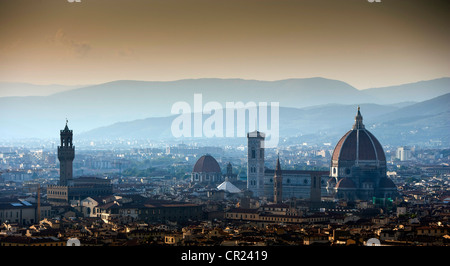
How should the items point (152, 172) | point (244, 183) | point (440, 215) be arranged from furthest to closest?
1. point (152, 172)
2. point (244, 183)
3. point (440, 215)

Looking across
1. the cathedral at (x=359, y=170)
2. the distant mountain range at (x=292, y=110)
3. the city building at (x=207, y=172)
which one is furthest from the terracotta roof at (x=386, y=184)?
the distant mountain range at (x=292, y=110)

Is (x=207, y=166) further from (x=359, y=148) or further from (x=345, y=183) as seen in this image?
(x=345, y=183)

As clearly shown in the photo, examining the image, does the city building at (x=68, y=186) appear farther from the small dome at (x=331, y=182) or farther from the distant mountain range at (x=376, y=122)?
the distant mountain range at (x=376, y=122)

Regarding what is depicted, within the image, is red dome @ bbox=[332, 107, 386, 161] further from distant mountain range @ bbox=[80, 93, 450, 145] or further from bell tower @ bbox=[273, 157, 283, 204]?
distant mountain range @ bbox=[80, 93, 450, 145]

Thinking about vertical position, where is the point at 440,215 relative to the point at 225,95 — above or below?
below

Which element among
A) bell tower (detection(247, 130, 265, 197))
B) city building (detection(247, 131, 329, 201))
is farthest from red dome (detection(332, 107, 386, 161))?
bell tower (detection(247, 130, 265, 197))

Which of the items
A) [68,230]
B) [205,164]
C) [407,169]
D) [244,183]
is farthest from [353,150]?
[407,169]

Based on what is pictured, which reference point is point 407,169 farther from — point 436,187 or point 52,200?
point 52,200
